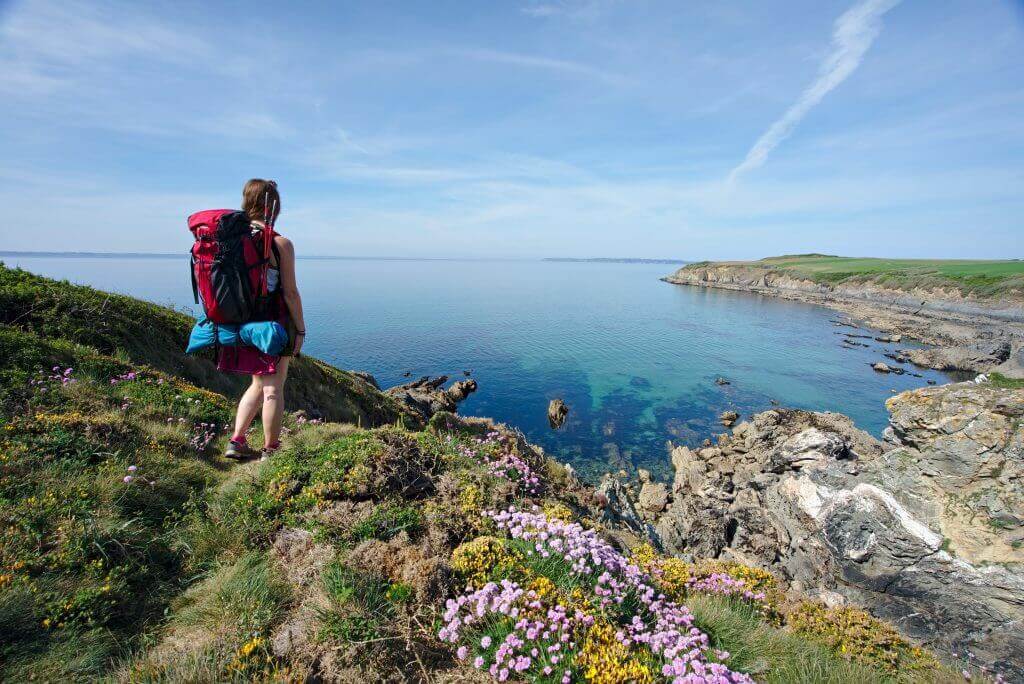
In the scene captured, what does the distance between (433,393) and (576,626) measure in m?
32.8

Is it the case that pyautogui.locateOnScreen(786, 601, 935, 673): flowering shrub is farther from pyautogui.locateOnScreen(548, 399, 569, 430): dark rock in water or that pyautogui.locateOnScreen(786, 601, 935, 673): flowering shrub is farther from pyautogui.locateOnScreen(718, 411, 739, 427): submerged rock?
pyautogui.locateOnScreen(718, 411, 739, 427): submerged rock

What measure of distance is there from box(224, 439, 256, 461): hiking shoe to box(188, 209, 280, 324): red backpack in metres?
2.21

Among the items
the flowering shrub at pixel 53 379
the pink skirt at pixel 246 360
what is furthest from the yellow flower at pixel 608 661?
the flowering shrub at pixel 53 379

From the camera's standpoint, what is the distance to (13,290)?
8.80 meters

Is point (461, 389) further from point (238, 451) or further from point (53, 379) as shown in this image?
point (238, 451)

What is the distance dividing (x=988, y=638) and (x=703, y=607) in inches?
532

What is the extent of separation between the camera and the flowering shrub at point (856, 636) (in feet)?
18.5

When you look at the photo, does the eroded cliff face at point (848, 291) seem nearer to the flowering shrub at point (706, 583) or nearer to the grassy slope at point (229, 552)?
the flowering shrub at point (706, 583)

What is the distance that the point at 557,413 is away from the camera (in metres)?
33.6

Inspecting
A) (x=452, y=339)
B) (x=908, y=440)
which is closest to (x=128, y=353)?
(x=908, y=440)

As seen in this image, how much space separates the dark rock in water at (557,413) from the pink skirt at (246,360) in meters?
28.3

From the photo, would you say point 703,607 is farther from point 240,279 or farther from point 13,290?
point 13,290

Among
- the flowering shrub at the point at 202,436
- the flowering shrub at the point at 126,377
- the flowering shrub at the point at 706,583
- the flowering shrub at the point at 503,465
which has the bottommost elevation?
the flowering shrub at the point at 706,583

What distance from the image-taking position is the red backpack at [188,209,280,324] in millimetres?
4488
